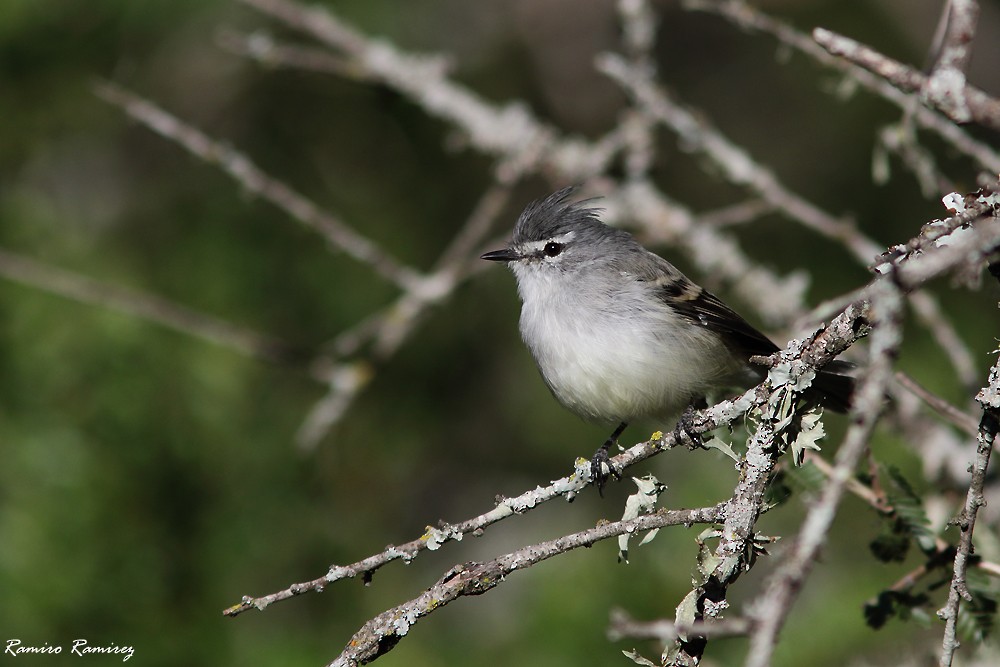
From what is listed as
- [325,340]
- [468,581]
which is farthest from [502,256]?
[468,581]

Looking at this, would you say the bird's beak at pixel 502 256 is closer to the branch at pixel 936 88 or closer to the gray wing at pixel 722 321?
the gray wing at pixel 722 321

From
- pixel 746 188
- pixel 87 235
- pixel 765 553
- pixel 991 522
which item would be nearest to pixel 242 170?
pixel 87 235

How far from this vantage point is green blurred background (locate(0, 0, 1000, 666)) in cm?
388

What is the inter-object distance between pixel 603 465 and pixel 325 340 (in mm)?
2647

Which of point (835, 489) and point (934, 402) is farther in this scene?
point (934, 402)

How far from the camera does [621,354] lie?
363 cm

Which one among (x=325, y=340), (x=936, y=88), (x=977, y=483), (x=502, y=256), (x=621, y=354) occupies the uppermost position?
(x=325, y=340)

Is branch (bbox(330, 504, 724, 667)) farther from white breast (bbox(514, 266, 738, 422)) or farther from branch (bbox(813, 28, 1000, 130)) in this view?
white breast (bbox(514, 266, 738, 422))

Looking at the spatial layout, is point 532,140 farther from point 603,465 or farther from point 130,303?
point 603,465

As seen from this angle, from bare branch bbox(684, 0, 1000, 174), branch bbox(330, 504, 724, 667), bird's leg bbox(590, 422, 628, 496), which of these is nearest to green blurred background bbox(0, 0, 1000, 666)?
bare branch bbox(684, 0, 1000, 174)

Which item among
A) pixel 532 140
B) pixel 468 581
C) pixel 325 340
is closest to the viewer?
pixel 468 581

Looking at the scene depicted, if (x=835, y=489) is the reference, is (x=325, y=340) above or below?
above

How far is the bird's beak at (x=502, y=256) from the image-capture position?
14.4 feet

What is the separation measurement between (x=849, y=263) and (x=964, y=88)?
155 inches
